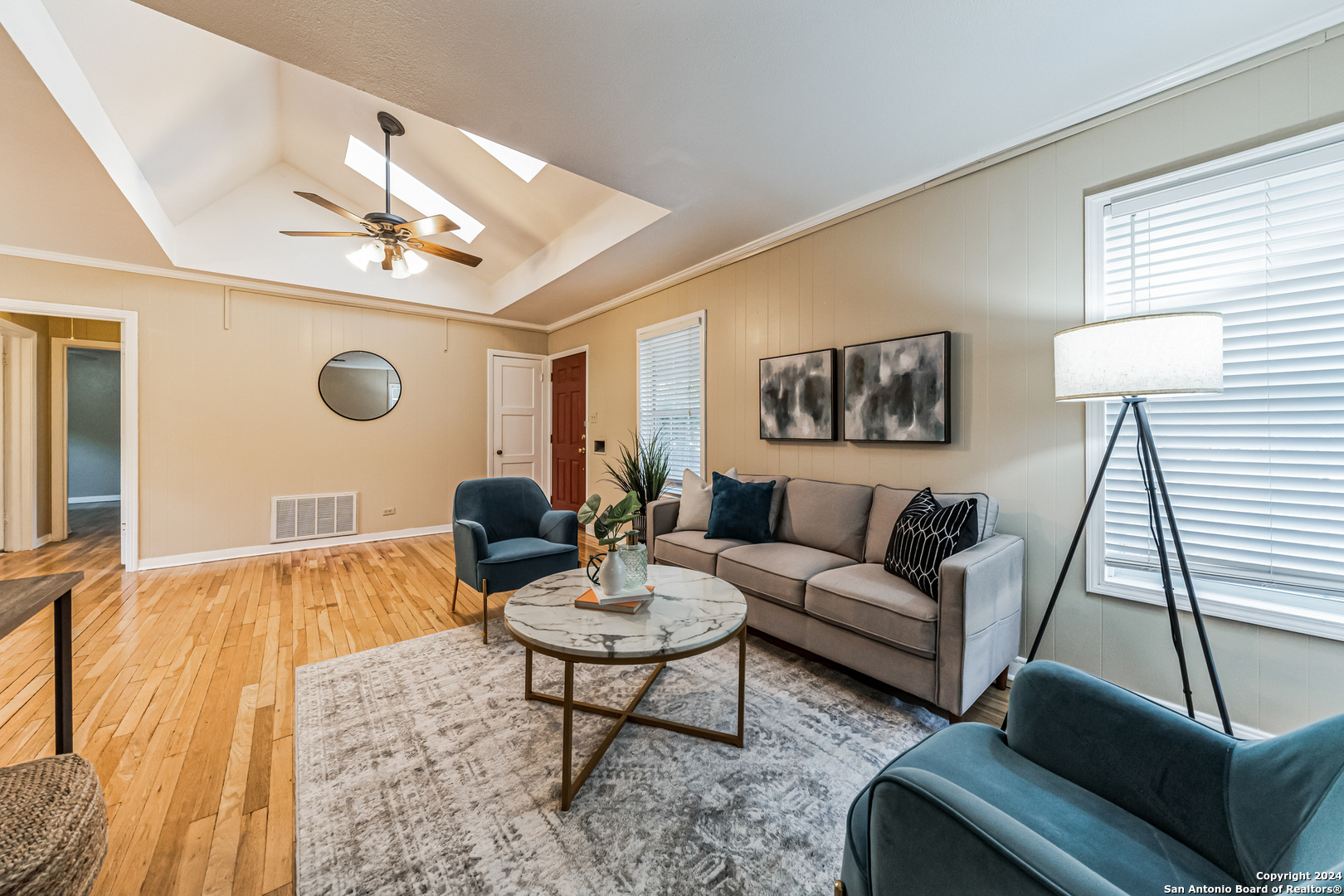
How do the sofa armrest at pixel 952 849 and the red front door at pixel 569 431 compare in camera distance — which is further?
the red front door at pixel 569 431

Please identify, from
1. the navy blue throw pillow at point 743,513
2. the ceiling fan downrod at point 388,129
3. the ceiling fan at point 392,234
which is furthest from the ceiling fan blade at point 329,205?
the navy blue throw pillow at point 743,513

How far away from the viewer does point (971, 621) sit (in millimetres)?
1884

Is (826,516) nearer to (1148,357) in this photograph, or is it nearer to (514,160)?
(1148,357)

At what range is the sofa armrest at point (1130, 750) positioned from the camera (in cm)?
91

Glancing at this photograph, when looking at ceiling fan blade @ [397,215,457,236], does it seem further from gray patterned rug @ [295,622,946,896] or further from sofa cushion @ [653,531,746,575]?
gray patterned rug @ [295,622,946,896]

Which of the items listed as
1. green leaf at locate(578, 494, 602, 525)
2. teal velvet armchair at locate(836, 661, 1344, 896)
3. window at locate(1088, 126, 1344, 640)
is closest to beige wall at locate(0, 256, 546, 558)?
green leaf at locate(578, 494, 602, 525)

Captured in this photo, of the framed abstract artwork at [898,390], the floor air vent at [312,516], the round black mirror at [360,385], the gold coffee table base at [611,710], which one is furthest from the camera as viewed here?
the round black mirror at [360,385]

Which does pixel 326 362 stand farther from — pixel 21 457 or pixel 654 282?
pixel 654 282

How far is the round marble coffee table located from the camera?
1.54 m

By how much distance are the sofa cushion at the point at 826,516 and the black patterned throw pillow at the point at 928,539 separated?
26 centimetres

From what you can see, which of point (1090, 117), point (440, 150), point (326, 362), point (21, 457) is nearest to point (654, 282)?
point (440, 150)

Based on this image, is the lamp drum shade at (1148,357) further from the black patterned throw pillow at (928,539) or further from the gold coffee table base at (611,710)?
the gold coffee table base at (611,710)

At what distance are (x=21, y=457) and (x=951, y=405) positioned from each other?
800 centimetres

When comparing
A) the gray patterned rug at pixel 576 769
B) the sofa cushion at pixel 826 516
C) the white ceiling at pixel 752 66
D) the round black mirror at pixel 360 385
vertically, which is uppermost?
the white ceiling at pixel 752 66
